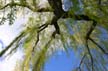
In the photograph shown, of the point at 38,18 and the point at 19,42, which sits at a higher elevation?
the point at 38,18

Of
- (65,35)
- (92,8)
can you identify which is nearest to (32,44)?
(65,35)

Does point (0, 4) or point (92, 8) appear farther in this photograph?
point (0, 4)

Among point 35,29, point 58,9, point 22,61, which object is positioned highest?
point 58,9

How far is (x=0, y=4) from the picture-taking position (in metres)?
4.42

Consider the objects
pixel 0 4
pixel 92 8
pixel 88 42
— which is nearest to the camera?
pixel 92 8

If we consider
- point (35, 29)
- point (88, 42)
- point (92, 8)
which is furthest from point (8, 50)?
point (92, 8)

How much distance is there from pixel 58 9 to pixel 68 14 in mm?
181

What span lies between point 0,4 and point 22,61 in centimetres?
89

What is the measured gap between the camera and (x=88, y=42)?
4703mm

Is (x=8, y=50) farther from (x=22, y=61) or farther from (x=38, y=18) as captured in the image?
(x=38, y=18)

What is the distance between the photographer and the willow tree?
422cm

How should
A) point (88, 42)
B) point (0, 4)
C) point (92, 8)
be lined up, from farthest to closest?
1. point (88, 42)
2. point (0, 4)
3. point (92, 8)

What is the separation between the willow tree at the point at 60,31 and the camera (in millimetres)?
4223

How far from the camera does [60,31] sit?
186 inches
